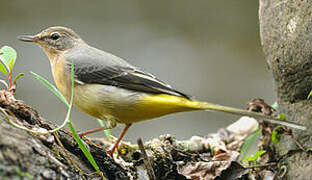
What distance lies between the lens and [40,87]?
27.7ft

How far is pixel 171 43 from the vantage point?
914cm

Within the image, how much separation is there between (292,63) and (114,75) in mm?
1619

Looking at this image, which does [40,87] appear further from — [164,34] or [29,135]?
[29,135]

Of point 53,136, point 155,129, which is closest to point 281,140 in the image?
point 53,136

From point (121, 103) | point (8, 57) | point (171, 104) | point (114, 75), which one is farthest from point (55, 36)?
point (171, 104)

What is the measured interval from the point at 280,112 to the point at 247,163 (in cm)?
61

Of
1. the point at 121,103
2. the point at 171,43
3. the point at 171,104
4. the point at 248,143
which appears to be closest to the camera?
the point at 171,104

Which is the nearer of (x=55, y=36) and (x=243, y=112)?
(x=243, y=112)

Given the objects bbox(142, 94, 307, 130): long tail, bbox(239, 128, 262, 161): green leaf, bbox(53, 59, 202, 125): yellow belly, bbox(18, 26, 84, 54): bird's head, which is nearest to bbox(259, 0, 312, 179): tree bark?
bbox(239, 128, 262, 161): green leaf

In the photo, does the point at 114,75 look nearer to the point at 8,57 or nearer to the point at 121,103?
the point at 121,103

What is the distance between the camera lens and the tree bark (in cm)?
356

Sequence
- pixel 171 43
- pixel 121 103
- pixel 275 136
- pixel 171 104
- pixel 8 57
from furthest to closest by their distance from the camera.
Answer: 1. pixel 171 43
2. pixel 275 136
3. pixel 121 103
4. pixel 171 104
5. pixel 8 57

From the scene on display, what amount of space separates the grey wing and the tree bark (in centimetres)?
97

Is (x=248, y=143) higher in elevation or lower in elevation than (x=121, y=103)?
lower
